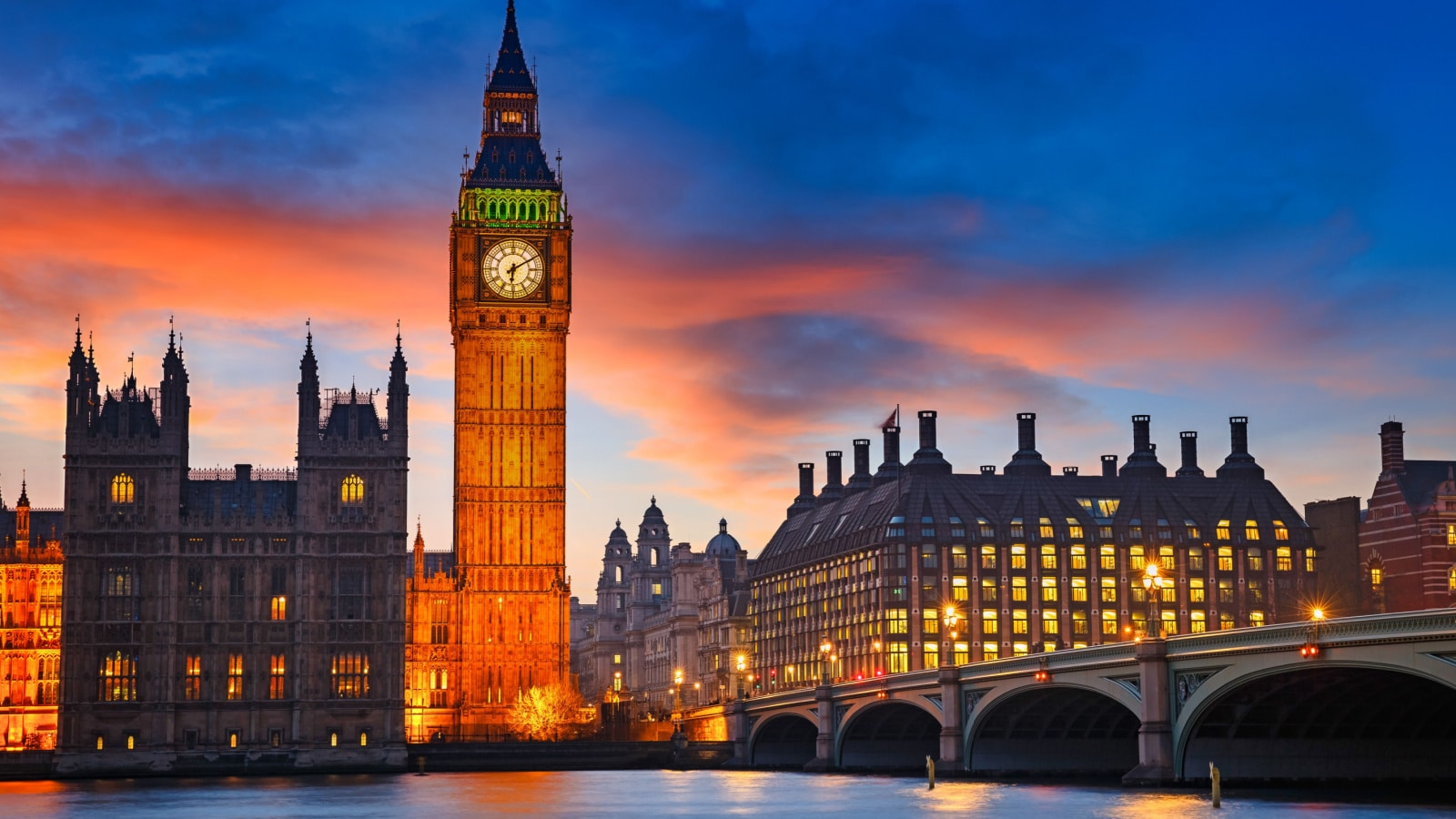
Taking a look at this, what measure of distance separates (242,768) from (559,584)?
1494 inches

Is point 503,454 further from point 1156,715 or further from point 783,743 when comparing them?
point 1156,715

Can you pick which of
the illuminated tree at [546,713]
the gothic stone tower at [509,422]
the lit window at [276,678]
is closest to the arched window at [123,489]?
the lit window at [276,678]

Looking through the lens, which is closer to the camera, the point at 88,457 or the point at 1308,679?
the point at 1308,679

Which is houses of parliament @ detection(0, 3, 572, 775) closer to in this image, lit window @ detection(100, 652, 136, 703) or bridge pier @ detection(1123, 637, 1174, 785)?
lit window @ detection(100, 652, 136, 703)

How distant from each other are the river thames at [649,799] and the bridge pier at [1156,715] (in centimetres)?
119

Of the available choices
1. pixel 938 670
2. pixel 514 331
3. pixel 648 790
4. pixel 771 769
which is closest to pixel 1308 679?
pixel 938 670

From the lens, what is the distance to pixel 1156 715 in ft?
307

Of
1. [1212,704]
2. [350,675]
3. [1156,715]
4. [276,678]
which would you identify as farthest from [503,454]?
[1212,704]

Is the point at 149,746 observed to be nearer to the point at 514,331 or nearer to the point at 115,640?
the point at 115,640

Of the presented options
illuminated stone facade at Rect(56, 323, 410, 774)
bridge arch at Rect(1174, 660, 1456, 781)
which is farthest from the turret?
bridge arch at Rect(1174, 660, 1456, 781)

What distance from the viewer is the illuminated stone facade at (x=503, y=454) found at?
18538 centimetres

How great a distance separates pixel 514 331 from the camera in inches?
7579

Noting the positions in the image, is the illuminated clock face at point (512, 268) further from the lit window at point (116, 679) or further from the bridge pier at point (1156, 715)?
the bridge pier at point (1156, 715)

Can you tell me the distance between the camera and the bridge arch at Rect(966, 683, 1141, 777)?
117000mm
